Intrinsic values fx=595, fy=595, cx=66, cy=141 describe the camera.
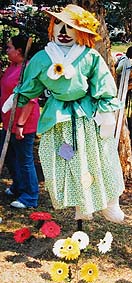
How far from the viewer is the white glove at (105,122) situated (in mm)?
3643

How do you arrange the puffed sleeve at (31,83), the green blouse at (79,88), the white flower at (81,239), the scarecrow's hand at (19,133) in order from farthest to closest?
the scarecrow's hand at (19,133)
the puffed sleeve at (31,83)
the green blouse at (79,88)
the white flower at (81,239)

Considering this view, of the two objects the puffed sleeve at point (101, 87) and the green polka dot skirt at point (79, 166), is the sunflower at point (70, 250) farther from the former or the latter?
the puffed sleeve at point (101, 87)

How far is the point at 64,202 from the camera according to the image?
3691 millimetres

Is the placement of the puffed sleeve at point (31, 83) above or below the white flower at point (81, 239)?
above

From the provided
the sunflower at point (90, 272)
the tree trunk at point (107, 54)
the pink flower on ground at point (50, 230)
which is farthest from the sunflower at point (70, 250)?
the tree trunk at point (107, 54)

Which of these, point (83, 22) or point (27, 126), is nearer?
point (83, 22)

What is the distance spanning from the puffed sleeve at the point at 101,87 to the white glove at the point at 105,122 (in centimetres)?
3

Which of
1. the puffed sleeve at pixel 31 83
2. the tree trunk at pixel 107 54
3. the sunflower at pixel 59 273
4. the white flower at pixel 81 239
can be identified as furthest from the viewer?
the tree trunk at pixel 107 54

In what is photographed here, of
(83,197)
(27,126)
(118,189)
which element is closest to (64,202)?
(83,197)

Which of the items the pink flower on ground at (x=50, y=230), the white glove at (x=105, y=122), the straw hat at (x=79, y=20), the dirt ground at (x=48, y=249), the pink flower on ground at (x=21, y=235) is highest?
the straw hat at (x=79, y=20)

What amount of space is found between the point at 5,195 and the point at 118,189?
59.3 inches

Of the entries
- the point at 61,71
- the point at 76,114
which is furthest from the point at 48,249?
the point at 61,71

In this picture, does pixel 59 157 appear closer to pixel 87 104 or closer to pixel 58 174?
pixel 58 174

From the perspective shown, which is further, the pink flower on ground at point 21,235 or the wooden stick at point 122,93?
the wooden stick at point 122,93
